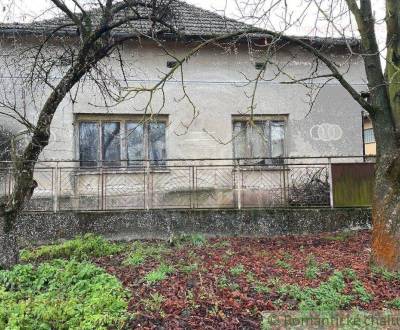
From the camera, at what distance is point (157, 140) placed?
12219 millimetres

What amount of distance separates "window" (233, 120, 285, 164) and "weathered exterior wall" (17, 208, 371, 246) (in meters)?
2.49

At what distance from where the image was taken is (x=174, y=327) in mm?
4707

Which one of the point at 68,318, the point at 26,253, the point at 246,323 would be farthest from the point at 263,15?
the point at 26,253

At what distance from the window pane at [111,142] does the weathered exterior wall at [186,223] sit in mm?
2302

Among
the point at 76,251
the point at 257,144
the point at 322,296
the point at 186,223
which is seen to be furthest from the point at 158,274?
the point at 257,144

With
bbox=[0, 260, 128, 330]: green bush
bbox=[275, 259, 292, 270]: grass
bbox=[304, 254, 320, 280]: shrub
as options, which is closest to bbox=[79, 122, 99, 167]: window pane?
bbox=[0, 260, 128, 330]: green bush

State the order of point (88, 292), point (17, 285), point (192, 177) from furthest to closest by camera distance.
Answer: point (192, 177) < point (17, 285) < point (88, 292)

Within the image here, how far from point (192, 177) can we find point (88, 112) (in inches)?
126

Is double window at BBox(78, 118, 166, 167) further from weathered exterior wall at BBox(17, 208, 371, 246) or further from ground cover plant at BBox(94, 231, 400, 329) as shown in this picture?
ground cover plant at BBox(94, 231, 400, 329)

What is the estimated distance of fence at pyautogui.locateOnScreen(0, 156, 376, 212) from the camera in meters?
11.2

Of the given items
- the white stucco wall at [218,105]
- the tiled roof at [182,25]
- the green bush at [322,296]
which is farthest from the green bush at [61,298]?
the white stucco wall at [218,105]

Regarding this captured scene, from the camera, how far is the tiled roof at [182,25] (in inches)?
334

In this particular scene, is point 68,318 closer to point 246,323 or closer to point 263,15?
point 246,323

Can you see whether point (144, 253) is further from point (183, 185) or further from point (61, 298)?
point (183, 185)
